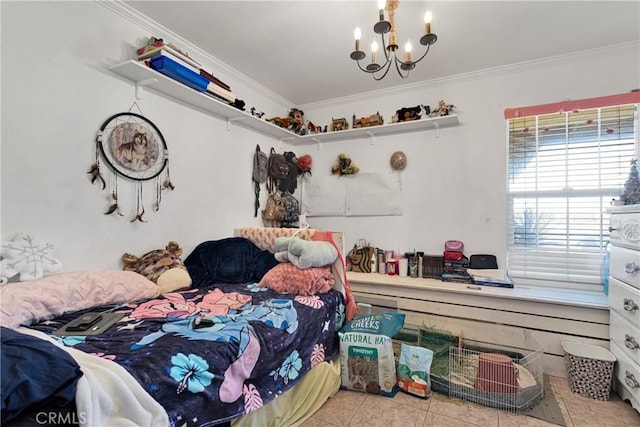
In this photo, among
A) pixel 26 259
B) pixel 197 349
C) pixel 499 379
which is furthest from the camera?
pixel 499 379

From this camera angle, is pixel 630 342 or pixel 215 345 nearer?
pixel 215 345

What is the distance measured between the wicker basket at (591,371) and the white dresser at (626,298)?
0.06 meters

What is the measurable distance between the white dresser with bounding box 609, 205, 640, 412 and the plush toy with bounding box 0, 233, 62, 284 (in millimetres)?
3185

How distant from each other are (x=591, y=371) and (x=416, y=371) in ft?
3.52

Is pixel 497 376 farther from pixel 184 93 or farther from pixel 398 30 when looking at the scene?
pixel 184 93

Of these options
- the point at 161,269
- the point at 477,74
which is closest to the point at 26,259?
the point at 161,269

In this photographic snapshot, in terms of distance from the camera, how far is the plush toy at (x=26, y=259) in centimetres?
154

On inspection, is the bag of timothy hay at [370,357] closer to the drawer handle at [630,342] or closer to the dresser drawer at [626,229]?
the drawer handle at [630,342]

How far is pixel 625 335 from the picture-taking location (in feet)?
6.03

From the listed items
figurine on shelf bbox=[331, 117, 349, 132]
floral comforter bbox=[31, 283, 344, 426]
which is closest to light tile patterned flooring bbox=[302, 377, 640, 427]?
floral comforter bbox=[31, 283, 344, 426]

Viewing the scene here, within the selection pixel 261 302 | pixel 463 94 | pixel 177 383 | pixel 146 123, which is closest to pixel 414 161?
pixel 463 94

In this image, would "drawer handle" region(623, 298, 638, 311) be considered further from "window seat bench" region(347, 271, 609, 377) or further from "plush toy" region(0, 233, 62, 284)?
"plush toy" region(0, 233, 62, 284)

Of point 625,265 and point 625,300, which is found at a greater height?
point 625,265

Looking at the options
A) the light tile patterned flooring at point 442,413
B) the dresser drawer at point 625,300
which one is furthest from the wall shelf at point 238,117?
the light tile patterned flooring at point 442,413
